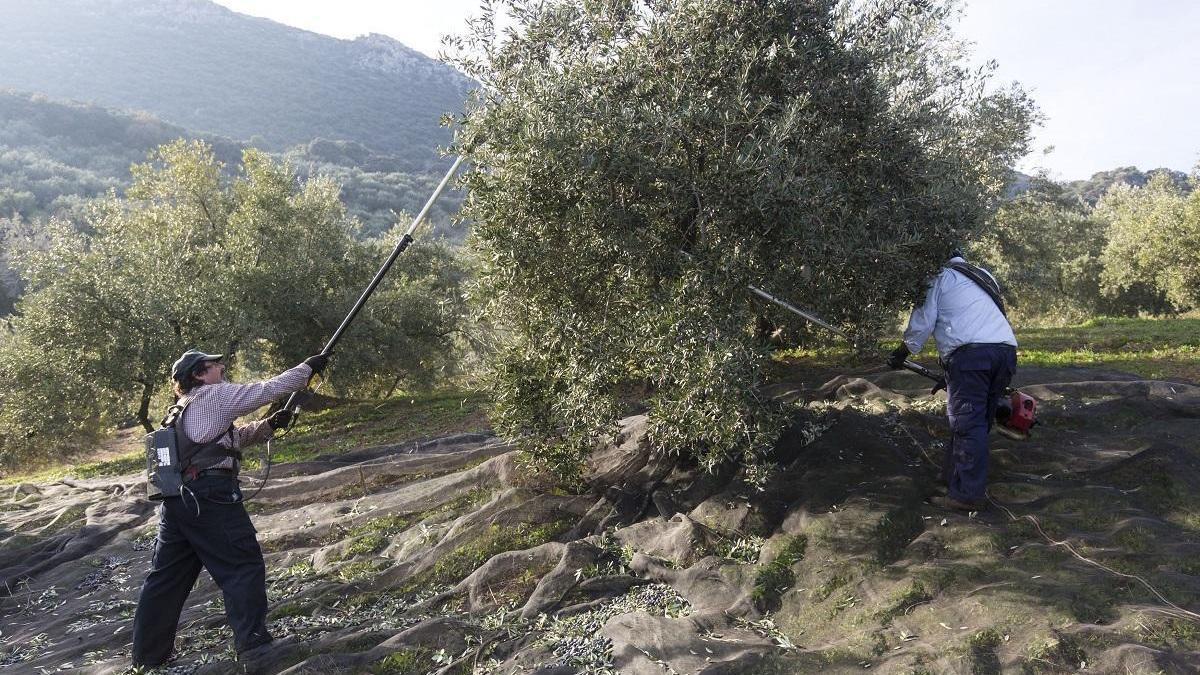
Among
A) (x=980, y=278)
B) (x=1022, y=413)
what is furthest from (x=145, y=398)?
(x=1022, y=413)

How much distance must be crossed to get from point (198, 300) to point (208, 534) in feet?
50.7

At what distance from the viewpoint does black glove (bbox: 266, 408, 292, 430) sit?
25.0 feet

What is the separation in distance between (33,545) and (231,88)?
184513 mm

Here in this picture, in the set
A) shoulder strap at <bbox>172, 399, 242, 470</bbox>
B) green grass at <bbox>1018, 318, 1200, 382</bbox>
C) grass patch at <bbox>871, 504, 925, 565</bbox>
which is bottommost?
grass patch at <bbox>871, 504, 925, 565</bbox>

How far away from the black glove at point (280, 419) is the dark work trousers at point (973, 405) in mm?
7376

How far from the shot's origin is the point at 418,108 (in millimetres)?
183625

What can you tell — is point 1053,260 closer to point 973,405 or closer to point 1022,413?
point 1022,413

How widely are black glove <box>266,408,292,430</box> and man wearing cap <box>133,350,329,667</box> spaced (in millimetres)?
503

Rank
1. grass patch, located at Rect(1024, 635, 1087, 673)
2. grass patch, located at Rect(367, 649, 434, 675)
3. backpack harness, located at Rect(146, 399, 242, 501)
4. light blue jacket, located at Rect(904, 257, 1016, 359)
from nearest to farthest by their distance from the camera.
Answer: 1. grass patch, located at Rect(1024, 635, 1087, 673)
2. grass patch, located at Rect(367, 649, 434, 675)
3. backpack harness, located at Rect(146, 399, 242, 501)
4. light blue jacket, located at Rect(904, 257, 1016, 359)

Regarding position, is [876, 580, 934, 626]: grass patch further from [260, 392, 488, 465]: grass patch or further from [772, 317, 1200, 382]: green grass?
[260, 392, 488, 465]: grass patch

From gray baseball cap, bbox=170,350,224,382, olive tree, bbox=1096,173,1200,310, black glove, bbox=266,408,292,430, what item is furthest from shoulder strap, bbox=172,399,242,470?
olive tree, bbox=1096,173,1200,310

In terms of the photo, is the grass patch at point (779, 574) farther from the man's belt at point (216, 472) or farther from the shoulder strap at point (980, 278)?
the man's belt at point (216, 472)

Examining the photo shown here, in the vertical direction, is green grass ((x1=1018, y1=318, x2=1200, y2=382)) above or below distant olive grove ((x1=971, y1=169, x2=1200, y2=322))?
below

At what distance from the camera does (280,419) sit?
310 inches
